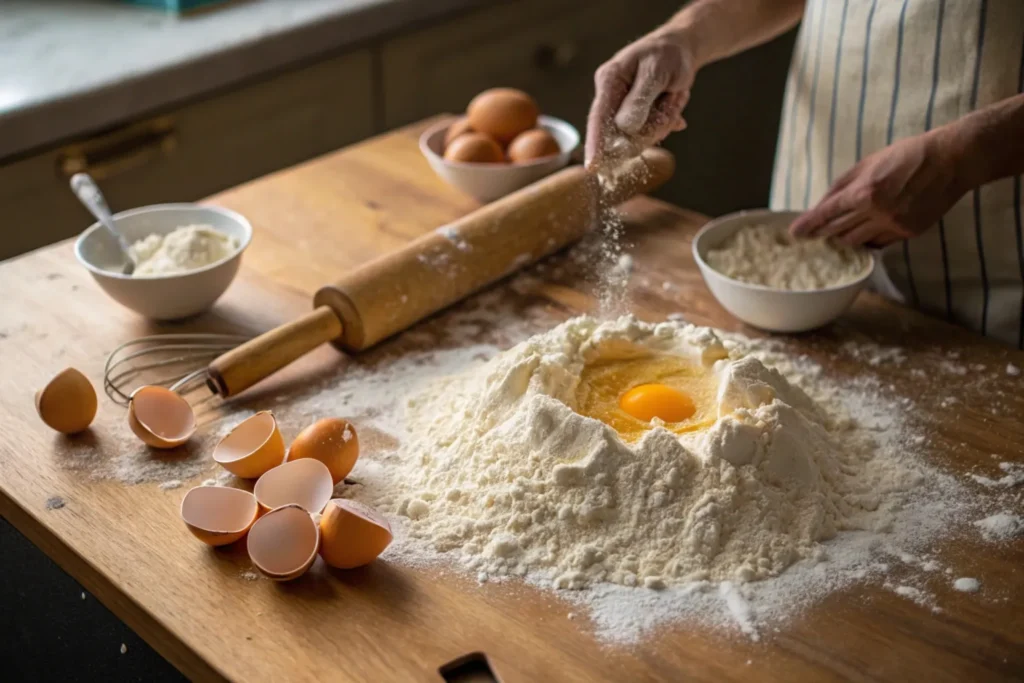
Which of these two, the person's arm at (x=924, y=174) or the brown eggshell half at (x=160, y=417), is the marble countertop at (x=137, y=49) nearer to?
the brown eggshell half at (x=160, y=417)

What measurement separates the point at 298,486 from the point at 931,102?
3.56 ft

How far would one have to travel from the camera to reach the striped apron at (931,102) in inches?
56.6

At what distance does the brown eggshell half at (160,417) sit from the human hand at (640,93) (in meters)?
0.67

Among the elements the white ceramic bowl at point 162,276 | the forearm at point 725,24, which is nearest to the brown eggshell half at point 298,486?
the white ceramic bowl at point 162,276

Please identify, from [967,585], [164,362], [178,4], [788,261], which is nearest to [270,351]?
[164,362]

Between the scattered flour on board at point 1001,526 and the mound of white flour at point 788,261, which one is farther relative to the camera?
the mound of white flour at point 788,261

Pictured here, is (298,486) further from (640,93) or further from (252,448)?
(640,93)

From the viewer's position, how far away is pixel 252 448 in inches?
45.5

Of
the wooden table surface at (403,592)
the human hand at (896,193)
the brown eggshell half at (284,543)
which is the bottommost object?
the wooden table surface at (403,592)

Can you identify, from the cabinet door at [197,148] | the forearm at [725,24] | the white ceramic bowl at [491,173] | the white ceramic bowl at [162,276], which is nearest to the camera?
the white ceramic bowl at [162,276]

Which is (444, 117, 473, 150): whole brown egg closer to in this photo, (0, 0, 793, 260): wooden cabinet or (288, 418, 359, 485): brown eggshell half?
(0, 0, 793, 260): wooden cabinet

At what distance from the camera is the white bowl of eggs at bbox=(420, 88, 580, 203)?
175 cm

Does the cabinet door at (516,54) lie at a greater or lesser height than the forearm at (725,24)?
lesser

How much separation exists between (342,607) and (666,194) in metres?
2.74
